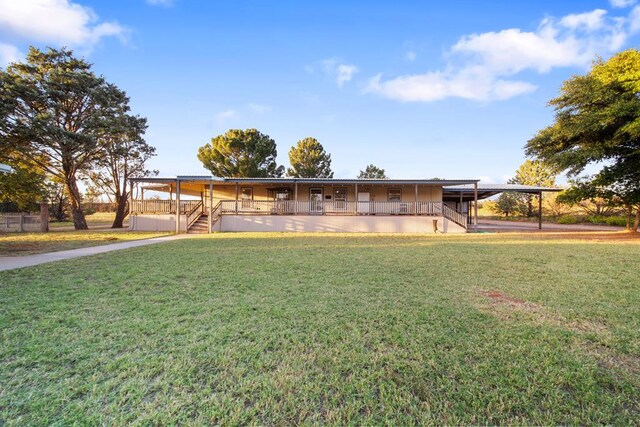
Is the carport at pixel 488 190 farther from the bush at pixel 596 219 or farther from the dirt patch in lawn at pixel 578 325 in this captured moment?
the dirt patch in lawn at pixel 578 325

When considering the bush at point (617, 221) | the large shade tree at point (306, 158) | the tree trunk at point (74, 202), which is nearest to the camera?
the tree trunk at point (74, 202)

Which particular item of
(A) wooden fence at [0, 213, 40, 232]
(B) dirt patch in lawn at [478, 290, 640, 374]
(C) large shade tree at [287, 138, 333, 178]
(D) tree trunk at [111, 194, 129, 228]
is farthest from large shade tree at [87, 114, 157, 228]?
(B) dirt patch in lawn at [478, 290, 640, 374]

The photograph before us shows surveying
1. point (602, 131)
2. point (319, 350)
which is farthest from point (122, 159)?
point (602, 131)

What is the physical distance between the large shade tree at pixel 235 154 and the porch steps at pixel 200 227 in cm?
1037

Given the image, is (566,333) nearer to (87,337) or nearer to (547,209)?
(87,337)

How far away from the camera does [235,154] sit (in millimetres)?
26922

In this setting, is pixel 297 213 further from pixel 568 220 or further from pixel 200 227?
pixel 568 220

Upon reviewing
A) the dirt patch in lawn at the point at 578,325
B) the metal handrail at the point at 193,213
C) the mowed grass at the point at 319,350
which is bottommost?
the dirt patch in lawn at the point at 578,325

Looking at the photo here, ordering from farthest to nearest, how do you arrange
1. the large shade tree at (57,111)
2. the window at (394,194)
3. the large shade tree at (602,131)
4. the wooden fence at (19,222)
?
1. the window at (394,194)
2. the wooden fence at (19,222)
3. the large shade tree at (57,111)
4. the large shade tree at (602,131)

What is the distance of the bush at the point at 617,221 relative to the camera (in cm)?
2148

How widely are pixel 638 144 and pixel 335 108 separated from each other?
16962mm

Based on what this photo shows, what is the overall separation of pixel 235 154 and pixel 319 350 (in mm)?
26579

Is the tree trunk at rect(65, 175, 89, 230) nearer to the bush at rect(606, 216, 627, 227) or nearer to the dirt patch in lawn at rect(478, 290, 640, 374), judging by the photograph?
the dirt patch in lawn at rect(478, 290, 640, 374)

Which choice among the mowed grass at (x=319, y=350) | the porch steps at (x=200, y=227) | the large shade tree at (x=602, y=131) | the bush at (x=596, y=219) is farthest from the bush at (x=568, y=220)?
the porch steps at (x=200, y=227)
